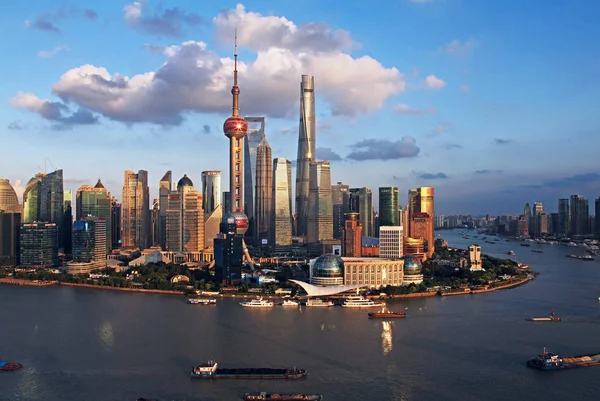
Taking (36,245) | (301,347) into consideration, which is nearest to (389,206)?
(36,245)

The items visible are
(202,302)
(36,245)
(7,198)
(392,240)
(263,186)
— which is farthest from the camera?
(263,186)

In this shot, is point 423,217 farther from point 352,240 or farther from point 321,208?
point 321,208

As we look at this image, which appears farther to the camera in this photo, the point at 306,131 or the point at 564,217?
the point at 564,217

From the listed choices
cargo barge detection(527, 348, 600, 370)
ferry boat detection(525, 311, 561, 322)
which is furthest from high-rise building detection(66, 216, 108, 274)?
cargo barge detection(527, 348, 600, 370)

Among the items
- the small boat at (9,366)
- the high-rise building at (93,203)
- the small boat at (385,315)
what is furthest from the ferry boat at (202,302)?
the high-rise building at (93,203)

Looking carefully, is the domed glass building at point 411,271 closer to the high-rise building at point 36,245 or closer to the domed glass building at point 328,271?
the domed glass building at point 328,271
